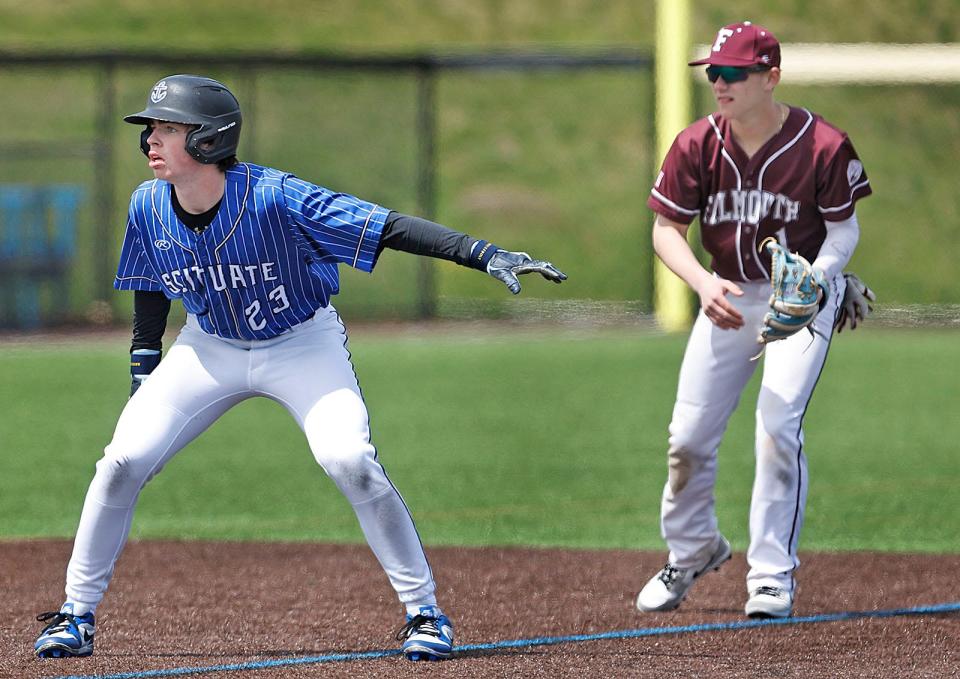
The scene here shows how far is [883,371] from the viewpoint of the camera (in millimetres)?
14438

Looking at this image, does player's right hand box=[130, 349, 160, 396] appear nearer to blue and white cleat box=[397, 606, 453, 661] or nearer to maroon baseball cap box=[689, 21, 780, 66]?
blue and white cleat box=[397, 606, 453, 661]

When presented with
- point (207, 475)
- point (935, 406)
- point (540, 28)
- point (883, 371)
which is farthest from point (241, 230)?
point (540, 28)

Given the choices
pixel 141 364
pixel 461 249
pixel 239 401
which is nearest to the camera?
pixel 461 249

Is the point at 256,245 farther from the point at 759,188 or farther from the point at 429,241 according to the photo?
the point at 759,188

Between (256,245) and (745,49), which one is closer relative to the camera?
(256,245)

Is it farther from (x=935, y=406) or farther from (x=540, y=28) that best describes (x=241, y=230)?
(x=540, y=28)

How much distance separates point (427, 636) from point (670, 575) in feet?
4.51

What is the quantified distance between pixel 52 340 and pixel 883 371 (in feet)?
28.4

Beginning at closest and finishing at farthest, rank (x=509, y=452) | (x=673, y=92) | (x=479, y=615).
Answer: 1. (x=479, y=615)
2. (x=509, y=452)
3. (x=673, y=92)

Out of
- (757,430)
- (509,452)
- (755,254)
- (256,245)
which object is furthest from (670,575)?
(509,452)

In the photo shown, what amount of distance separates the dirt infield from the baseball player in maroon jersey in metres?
0.29

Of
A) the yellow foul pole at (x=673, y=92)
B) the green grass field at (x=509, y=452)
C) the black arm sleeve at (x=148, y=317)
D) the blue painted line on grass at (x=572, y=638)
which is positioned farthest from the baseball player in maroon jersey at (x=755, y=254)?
the yellow foul pole at (x=673, y=92)

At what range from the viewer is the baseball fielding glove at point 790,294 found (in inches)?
215

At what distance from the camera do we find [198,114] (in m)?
4.96
